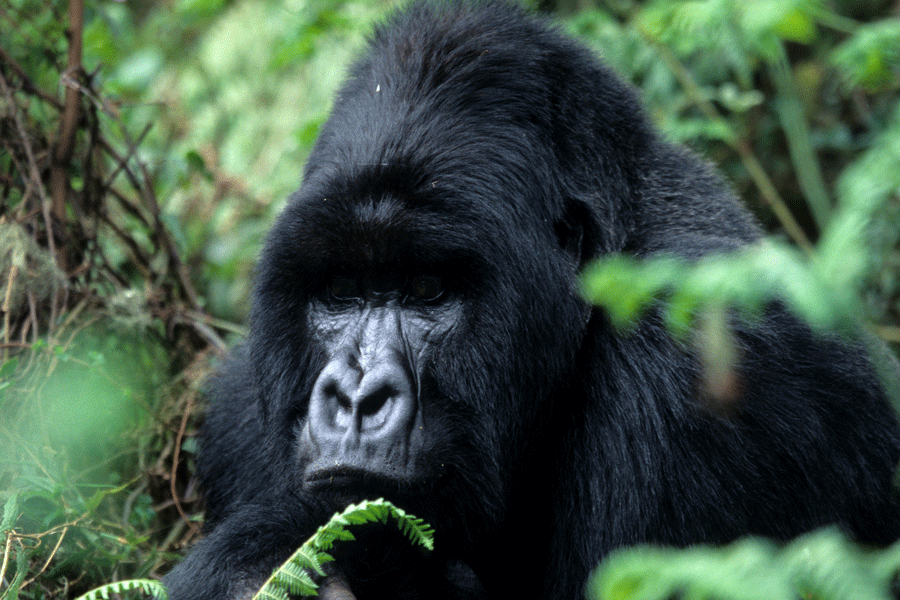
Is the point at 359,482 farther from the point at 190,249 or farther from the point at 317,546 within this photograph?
the point at 190,249

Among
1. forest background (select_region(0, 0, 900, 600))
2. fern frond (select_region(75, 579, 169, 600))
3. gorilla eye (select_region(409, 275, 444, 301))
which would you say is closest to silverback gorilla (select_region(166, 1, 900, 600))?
gorilla eye (select_region(409, 275, 444, 301))

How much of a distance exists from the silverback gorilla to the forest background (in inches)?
8.7

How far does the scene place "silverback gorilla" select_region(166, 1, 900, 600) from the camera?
2695 millimetres

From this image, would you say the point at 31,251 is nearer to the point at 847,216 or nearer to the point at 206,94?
the point at 847,216

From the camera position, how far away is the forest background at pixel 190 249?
1630mm

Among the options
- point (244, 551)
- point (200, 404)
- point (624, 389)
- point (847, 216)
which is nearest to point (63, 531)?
point (244, 551)

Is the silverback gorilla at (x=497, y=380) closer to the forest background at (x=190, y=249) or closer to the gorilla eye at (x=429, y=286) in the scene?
the gorilla eye at (x=429, y=286)

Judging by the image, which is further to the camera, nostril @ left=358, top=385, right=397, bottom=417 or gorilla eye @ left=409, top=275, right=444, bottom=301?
gorilla eye @ left=409, top=275, right=444, bottom=301

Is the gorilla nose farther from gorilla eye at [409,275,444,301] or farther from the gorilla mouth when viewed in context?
gorilla eye at [409,275,444,301]

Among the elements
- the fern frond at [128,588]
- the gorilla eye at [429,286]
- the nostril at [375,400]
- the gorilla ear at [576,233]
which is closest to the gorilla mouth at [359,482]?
the nostril at [375,400]

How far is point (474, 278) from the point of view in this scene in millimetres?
2820

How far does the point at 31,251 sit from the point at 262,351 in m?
1.37

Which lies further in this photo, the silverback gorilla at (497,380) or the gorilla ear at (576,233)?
the gorilla ear at (576,233)

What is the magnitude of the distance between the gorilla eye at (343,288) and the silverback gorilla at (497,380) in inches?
0.5
